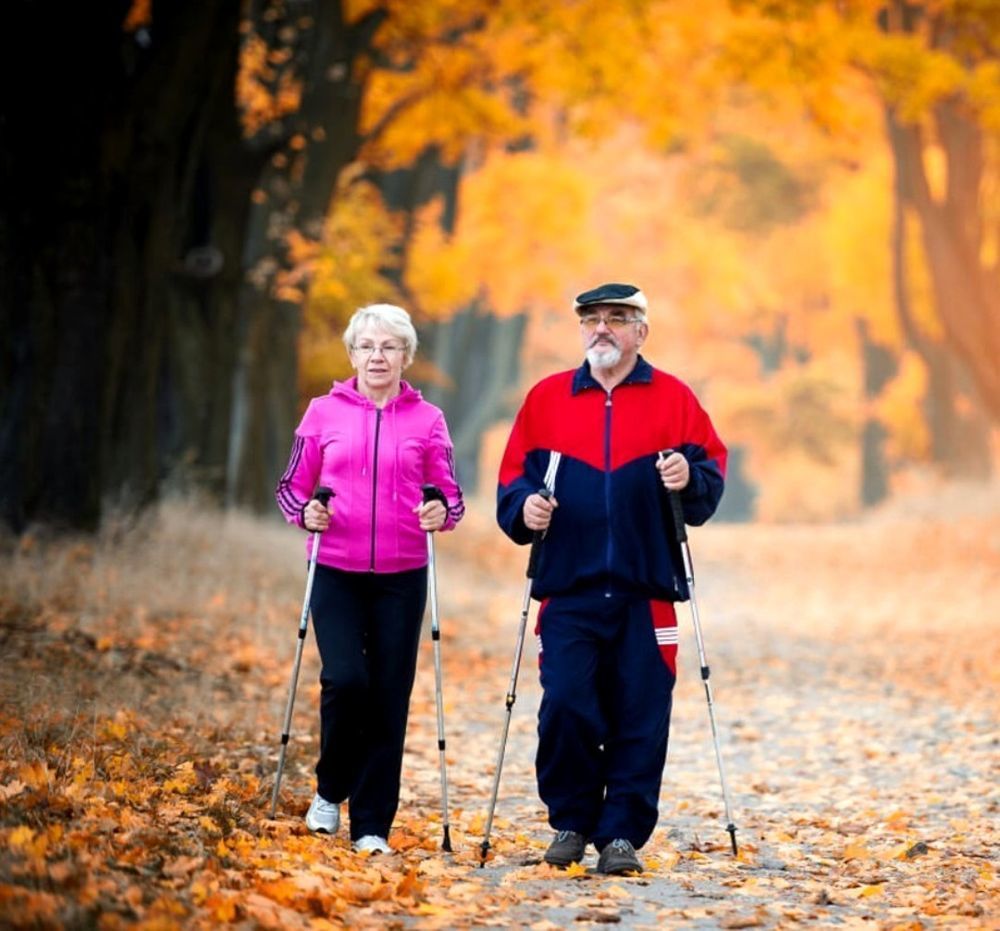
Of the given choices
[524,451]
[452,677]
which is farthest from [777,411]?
[524,451]

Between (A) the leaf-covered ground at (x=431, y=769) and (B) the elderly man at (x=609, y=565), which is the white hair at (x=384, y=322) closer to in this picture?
(B) the elderly man at (x=609, y=565)

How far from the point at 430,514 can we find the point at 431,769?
127 inches

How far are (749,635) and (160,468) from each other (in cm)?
601

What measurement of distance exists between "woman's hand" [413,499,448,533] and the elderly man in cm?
22

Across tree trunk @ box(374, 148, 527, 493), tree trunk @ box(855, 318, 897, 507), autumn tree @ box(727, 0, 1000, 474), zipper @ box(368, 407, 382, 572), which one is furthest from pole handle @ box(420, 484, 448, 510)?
tree trunk @ box(855, 318, 897, 507)

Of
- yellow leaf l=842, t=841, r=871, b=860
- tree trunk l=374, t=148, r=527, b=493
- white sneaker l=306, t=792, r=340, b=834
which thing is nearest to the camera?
white sneaker l=306, t=792, r=340, b=834

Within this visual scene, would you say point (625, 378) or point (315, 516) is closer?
point (315, 516)

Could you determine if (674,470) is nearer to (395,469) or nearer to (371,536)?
(395,469)

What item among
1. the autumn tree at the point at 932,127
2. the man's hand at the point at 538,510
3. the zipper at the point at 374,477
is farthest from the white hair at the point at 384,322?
the autumn tree at the point at 932,127

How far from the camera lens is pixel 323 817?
738 centimetres

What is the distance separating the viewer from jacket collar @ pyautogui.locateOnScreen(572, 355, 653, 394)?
23.6 ft

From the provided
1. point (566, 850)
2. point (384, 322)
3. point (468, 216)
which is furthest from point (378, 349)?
point (468, 216)

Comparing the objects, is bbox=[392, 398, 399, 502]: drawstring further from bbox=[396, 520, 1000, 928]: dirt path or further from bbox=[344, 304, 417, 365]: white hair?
bbox=[396, 520, 1000, 928]: dirt path

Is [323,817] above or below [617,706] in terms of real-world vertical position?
below
